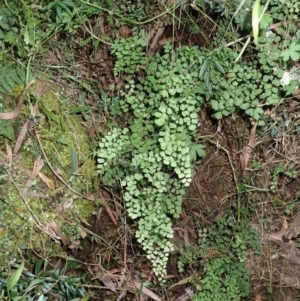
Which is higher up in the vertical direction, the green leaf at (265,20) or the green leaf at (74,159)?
the green leaf at (265,20)

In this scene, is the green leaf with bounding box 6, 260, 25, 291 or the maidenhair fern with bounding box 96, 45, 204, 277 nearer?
the green leaf with bounding box 6, 260, 25, 291

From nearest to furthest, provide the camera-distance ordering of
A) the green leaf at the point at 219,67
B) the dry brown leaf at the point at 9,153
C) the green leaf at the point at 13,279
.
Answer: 1. the green leaf at the point at 13,279
2. the green leaf at the point at 219,67
3. the dry brown leaf at the point at 9,153

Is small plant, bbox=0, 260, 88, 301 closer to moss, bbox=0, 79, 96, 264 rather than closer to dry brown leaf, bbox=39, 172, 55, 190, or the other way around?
moss, bbox=0, 79, 96, 264

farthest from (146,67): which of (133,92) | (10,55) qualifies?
(10,55)

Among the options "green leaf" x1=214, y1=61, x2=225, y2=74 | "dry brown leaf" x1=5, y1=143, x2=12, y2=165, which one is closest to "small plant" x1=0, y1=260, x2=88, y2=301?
"dry brown leaf" x1=5, y1=143, x2=12, y2=165

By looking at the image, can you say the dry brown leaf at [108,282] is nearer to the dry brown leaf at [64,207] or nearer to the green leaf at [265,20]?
the dry brown leaf at [64,207]

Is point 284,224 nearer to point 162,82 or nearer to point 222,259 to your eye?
point 222,259

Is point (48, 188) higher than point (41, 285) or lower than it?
higher

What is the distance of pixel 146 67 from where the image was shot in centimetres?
262

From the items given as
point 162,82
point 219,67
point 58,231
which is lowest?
point 58,231

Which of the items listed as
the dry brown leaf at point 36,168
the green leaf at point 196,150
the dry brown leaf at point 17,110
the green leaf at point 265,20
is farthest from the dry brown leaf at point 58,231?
the green leaf at point 265,20

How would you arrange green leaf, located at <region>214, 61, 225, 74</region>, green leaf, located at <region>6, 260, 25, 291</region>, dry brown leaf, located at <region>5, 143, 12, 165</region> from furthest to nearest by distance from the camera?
dry brown leaf, located at <region>5, 143, 12, 165</region>, green leaf, located at <region>214, 61, 225, 74</region>, green leaf, located at <region>6, 260, 25, 291</region>

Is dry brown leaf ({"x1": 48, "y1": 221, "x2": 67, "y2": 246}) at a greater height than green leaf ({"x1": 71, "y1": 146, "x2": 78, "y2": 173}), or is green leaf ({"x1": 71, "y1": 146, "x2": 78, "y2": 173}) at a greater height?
green leaf ({"x1": 71, "y1": 146, "x2": 78, "y2": 173})

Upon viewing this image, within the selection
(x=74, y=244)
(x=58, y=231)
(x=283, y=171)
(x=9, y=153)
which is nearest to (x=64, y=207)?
(x=58, y=231)
